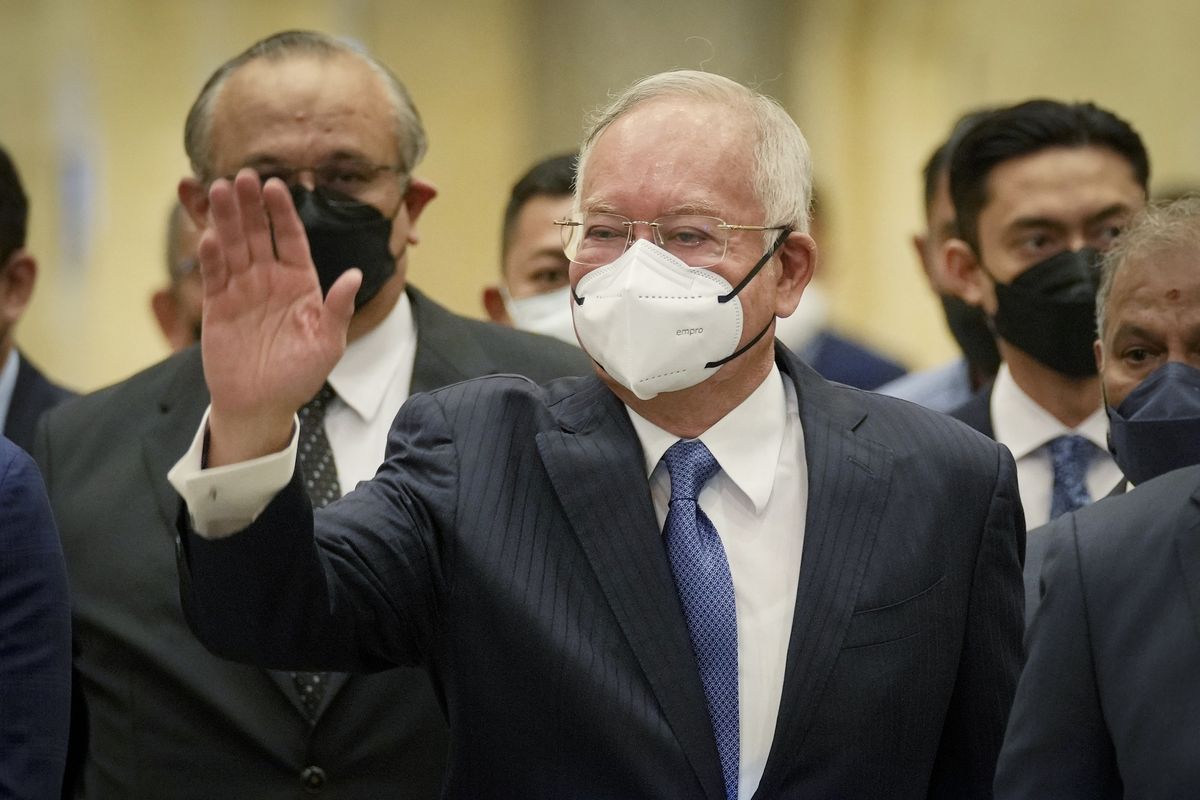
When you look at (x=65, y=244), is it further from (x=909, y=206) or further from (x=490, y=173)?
(x=909, y=206)

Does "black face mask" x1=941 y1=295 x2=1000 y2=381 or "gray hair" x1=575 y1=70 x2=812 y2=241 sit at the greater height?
"gray hair" x1=575 y1=70 x2=812 y2=241

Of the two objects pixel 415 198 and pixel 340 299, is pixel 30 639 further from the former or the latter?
pixel 415 198

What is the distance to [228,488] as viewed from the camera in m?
2.70

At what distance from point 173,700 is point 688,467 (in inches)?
46.0

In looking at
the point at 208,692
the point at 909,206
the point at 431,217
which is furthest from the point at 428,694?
the point at 909,206

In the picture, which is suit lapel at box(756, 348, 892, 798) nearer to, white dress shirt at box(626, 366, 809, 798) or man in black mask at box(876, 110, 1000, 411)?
white dress shirt at box(626, 366, 809, 798)

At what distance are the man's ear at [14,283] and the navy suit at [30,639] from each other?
180 centimetres

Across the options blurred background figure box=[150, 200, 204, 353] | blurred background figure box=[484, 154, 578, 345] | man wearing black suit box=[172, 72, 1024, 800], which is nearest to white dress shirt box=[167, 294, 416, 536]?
man wearing black suit box=[172, 72, 1024, 800]

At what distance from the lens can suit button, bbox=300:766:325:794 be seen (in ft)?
12.0

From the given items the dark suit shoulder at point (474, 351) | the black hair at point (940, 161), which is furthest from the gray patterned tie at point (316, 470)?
the black hair at point (940, 161)

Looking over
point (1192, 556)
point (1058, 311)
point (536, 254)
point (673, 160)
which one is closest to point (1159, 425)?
point (1192, 556)

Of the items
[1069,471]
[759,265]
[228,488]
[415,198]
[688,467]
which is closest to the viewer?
[228,488]

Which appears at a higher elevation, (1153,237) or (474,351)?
(1153,237)

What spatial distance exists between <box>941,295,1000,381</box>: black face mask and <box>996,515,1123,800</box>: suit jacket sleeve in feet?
7.79
